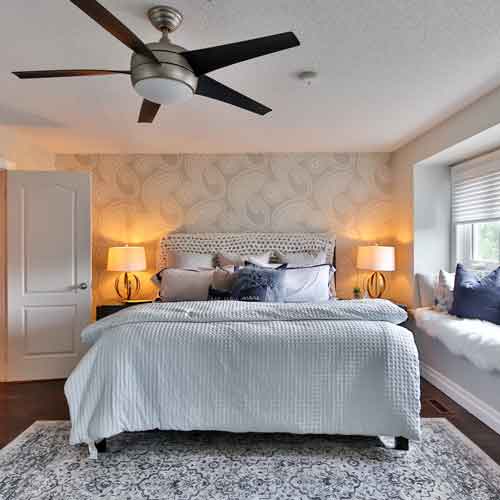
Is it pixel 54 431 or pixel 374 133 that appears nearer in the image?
pixel 54 431

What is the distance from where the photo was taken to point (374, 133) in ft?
12.2

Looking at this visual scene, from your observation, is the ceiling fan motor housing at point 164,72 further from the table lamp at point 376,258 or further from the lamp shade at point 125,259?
the table lamp at point 376,258

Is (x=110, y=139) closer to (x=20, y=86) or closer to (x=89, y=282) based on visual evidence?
(x=20, y=86)

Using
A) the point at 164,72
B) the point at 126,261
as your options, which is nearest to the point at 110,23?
the point at 164,72

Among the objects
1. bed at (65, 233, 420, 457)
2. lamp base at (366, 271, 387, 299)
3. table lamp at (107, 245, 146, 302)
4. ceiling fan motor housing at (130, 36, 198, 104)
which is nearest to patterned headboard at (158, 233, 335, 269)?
table lamp at (107, 245, 146, 302)

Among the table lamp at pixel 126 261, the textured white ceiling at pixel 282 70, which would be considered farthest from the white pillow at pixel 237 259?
the textured white ceiling at pixel 282 70

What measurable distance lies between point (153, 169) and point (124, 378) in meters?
2.95

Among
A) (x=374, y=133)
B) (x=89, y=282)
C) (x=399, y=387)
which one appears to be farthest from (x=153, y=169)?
(x=399, y=387)

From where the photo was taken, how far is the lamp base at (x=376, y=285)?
438cm

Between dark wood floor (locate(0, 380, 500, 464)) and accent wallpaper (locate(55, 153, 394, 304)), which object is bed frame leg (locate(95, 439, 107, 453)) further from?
accent wallpaper (locate(55, 153, 394, 304))

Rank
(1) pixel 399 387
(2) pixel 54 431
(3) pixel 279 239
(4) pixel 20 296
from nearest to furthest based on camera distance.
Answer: (1) pixel 399 387, (2) pixel 54 431, (4) pixel 20 296, (3) pixel 279 239

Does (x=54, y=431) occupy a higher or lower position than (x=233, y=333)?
lower

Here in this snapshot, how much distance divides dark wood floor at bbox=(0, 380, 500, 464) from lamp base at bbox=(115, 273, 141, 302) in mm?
1119

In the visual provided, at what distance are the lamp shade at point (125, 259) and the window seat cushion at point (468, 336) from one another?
289 cm
